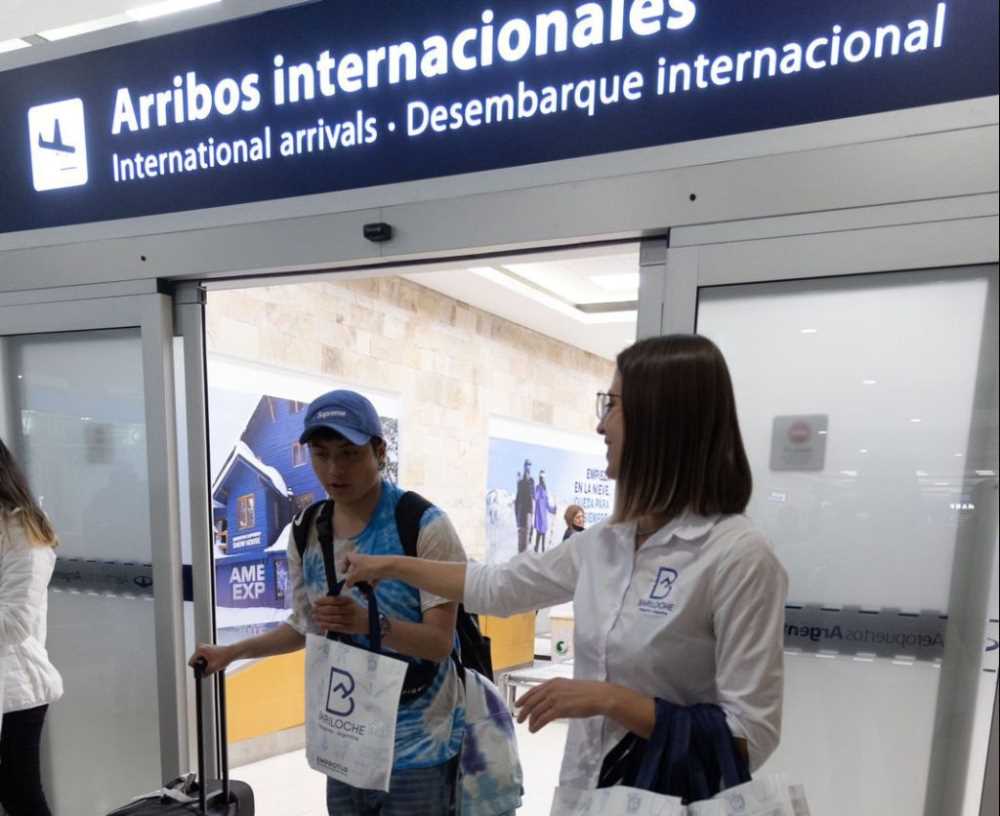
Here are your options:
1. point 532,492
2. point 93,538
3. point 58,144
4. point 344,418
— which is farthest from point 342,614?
point 532,492

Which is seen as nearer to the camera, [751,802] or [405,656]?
[751,802]

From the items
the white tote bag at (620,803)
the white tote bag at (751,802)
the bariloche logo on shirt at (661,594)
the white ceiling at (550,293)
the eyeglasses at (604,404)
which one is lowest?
the white tote bag at (620,803)

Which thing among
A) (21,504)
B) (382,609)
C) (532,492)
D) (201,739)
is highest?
(21,504)

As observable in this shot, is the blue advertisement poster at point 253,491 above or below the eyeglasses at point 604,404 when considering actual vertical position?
below

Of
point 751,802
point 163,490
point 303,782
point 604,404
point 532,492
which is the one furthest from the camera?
point 532,492

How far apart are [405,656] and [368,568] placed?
0.41 m

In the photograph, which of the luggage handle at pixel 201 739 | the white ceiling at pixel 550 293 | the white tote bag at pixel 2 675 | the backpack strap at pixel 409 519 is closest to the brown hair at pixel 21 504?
the white tote bag at pixel 2 675

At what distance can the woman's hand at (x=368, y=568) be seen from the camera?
5.50 feet

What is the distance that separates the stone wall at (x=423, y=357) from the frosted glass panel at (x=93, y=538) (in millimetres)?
1567

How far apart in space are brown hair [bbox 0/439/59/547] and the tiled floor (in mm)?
2357

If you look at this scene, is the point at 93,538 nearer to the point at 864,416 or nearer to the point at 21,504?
the point at 21,504

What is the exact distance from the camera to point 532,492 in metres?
9.03

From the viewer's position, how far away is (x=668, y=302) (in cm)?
190

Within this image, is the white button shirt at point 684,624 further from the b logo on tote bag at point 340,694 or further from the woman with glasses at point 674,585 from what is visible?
the b logo on tote bag at point 340,694
